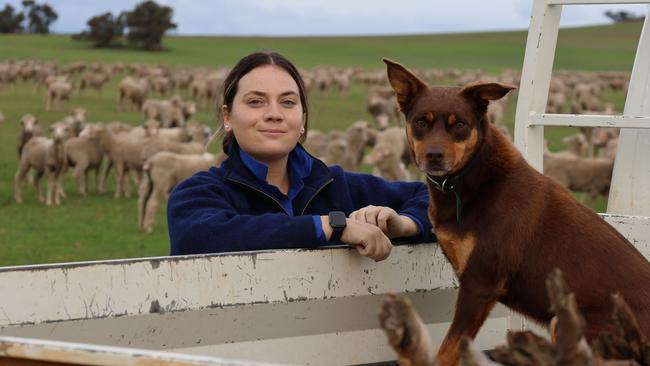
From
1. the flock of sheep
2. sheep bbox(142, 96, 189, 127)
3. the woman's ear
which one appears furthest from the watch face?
sheep bbox(142, 96, 189, 127)

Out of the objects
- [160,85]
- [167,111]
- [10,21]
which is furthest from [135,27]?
[167,111]

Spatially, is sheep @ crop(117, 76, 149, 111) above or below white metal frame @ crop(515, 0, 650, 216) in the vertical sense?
below

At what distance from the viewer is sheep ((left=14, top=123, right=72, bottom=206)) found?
57.3ft

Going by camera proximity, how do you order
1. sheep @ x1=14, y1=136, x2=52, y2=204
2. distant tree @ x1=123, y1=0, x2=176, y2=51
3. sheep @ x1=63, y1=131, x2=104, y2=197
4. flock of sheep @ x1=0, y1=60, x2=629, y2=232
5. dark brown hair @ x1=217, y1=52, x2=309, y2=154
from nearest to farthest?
dark brown hair @ x1=217, y1=52, x2=309, y2=154 < flock of sheep @ x1=0, y1=60, x2=629, y2=232 < sheep @ x1=14, y1=136, x2=52, y2=204 < sheep @ x1=63, y1=131, x2=104, y2=197 < distant tree @ x1=123, y1=0, x2=176, y2=51

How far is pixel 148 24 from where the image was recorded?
287 ft

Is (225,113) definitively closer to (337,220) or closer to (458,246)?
(337,220)

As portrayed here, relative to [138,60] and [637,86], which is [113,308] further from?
[138,60]

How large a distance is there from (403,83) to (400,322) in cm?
160

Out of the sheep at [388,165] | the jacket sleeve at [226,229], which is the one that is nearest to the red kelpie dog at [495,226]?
the jacket sleeve at [226,229]

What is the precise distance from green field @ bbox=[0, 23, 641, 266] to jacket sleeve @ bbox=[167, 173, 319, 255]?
139 inches

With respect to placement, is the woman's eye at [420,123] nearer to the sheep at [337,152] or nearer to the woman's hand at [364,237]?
the woman's hand at [364,237]

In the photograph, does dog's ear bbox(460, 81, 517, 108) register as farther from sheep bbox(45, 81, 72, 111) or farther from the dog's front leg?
sheep bbox(45, 81, 72, 111)

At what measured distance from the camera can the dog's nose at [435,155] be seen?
328 centimetres

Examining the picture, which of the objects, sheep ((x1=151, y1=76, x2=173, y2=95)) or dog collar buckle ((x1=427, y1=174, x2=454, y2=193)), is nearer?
dog collar buckle ((x1=427, y1=174, x2=454, y2=193))
